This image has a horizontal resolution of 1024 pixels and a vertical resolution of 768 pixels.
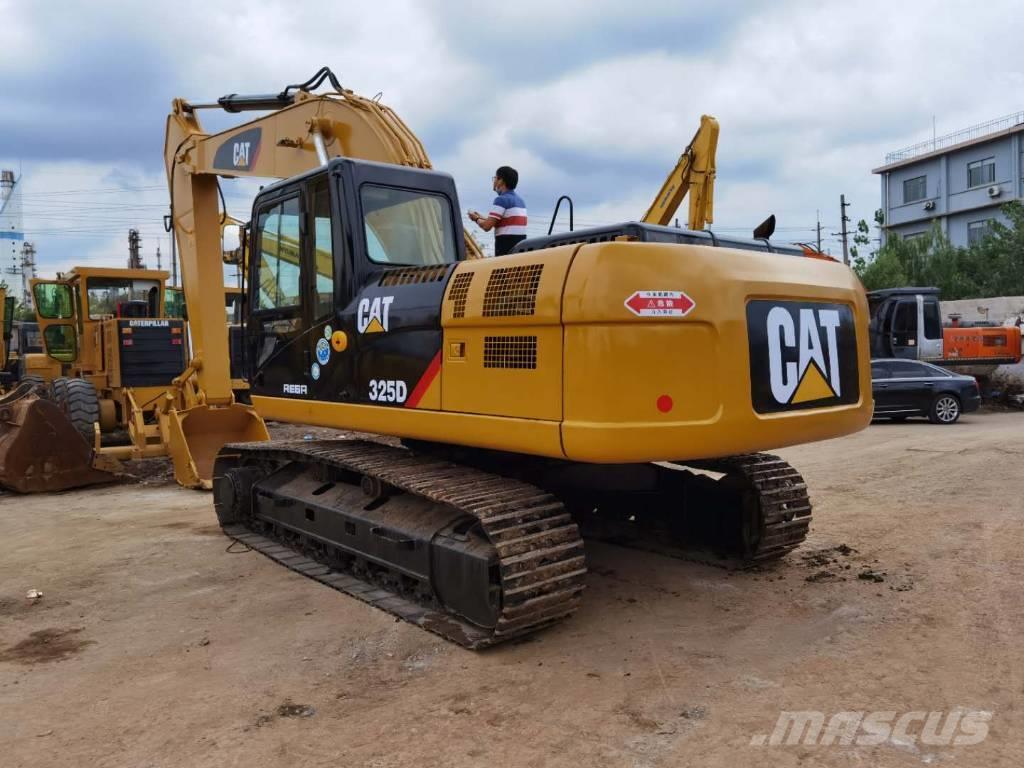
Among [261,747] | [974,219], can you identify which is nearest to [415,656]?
[261,747]

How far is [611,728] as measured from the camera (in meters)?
3.55

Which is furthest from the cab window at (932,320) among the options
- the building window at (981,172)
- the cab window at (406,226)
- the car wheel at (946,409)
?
the building window at (981,172)

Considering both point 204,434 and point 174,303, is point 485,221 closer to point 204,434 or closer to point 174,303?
point 204,434

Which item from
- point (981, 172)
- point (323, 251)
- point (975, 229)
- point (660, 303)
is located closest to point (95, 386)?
point (323, 251)

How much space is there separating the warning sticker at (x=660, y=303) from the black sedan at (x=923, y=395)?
1335cm

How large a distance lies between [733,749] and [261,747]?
1.84 meters

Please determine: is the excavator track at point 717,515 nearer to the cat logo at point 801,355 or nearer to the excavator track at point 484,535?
the cat logo at point 801,355

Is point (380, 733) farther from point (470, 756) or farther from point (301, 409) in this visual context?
point (301, 409)

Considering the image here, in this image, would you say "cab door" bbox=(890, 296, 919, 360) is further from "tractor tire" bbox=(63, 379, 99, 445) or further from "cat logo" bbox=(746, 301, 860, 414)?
"tractor tire" bbox=(63, 379, 99, 445)

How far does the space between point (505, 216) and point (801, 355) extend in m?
2.14

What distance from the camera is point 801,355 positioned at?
4551mm

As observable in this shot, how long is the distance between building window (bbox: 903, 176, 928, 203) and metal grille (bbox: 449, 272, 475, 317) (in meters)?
50.6

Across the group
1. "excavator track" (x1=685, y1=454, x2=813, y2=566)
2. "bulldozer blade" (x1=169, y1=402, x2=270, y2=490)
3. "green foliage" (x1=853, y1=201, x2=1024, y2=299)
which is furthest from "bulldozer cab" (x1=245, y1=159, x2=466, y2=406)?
"green foliage" (x1=853, y1=201, x2=1024, y2=299)

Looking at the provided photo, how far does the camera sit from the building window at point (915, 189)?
4881cm
